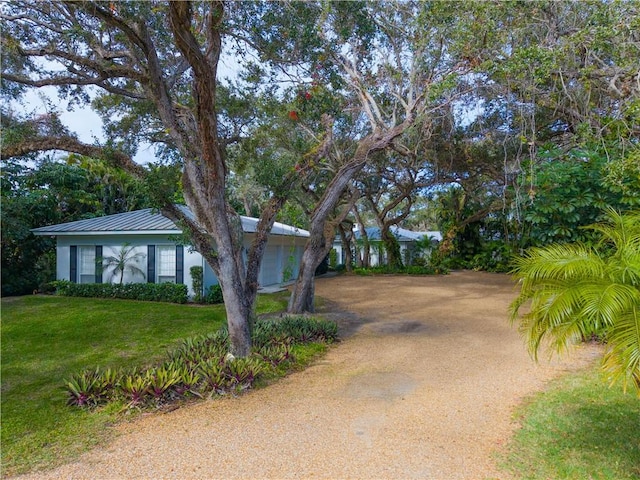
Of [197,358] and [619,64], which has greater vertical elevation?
[619,64]

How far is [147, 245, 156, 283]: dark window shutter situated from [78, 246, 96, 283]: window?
2397 mm

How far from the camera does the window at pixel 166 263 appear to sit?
1557cm

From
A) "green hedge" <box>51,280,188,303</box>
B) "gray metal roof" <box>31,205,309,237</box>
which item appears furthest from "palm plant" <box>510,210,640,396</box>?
"green hedge" <box>51,280,188,303</box>

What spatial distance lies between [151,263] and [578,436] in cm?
1436

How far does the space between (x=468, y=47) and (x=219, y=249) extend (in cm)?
629

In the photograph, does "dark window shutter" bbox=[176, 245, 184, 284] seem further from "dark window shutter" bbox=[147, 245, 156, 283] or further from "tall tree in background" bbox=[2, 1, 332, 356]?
"tall tree in background" bbox=[2, 1, 332, 356]

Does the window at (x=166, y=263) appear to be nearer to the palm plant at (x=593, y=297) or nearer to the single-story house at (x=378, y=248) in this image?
the palm plant at (x=593, y=297)

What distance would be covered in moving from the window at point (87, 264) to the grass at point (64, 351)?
4.79 feet

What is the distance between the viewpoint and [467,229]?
27969mm

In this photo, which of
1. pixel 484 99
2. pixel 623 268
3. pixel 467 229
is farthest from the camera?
pixel 467 229

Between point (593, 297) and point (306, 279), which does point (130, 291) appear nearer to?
point (306, 279)

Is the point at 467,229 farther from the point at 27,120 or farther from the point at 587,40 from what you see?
the point at 27,120

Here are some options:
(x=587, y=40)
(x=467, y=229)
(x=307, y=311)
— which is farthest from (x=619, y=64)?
(x=467, y=229)

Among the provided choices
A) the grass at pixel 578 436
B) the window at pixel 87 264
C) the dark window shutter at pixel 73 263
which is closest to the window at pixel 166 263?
the window at pixel 87 264
